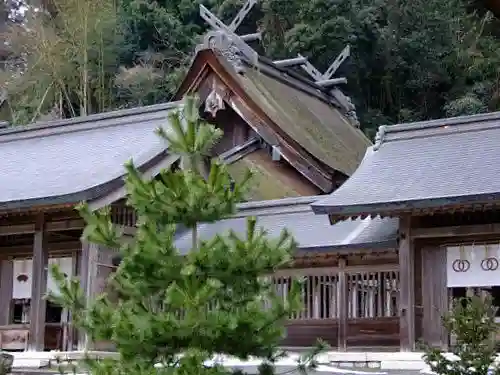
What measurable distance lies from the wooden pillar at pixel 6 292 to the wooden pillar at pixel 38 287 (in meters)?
1.63

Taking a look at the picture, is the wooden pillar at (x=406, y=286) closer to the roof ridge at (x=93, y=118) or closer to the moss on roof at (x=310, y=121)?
the roof ridge at (x=93, y=118)

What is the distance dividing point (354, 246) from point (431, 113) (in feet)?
53.2

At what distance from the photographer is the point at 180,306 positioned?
674 centimetres

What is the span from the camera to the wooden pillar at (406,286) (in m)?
11.8

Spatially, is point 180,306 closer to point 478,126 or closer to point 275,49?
point 478,126

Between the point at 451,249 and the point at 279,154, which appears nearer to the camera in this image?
the point at 451,249

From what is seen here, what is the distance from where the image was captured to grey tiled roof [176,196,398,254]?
12844 millimetres

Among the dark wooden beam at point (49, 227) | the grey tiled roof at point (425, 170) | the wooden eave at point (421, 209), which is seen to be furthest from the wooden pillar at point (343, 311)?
the dark wooden beam at point (49, 227)

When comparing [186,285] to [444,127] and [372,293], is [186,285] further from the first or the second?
[444,127]

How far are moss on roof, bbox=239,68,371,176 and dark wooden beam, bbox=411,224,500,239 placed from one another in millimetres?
5165

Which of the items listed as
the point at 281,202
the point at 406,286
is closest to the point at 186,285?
the point at 406,286

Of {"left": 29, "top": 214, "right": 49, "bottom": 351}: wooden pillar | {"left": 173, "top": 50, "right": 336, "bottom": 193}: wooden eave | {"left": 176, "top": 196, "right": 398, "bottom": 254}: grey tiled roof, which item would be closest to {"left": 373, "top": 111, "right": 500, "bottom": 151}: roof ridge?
{"left": 176, "top": 196, "right": 398, "bottom": 254}: grey tiled roof

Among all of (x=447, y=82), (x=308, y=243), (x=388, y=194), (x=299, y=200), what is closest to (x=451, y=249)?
(x=388, y=194)

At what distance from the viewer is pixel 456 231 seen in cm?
1191
